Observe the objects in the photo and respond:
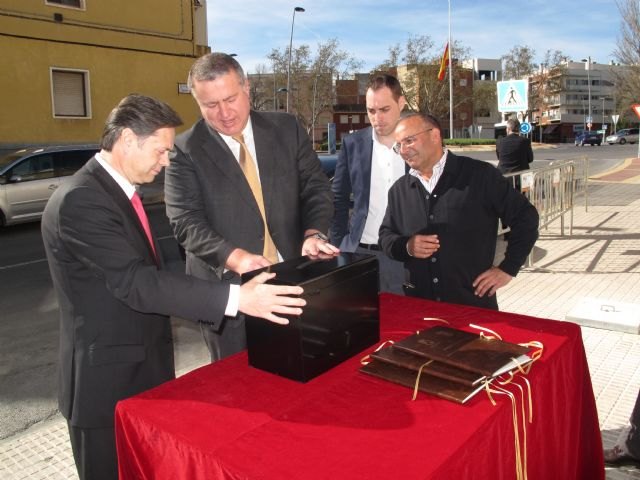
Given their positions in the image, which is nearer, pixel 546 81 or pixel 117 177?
pixel 117 177

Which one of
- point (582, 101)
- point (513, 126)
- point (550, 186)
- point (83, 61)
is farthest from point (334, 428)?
point (582, 101)

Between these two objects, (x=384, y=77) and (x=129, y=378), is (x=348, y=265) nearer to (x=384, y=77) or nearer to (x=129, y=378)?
(x=129, y=378)

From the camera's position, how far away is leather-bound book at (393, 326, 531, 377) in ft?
5.61

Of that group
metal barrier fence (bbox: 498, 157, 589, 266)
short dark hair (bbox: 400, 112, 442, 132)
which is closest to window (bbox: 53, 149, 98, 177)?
metal barrier fence (bbox: 498, 157, 589, 266)

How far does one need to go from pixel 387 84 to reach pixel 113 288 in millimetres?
2380

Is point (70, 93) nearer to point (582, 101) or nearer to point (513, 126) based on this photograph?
point (513, 126)

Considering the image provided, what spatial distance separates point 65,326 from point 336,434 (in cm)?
105

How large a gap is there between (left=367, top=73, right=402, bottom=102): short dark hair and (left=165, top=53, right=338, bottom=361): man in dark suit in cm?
103

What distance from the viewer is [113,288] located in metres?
1.84

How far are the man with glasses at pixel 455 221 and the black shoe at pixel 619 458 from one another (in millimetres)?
902

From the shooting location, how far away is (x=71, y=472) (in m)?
3.13

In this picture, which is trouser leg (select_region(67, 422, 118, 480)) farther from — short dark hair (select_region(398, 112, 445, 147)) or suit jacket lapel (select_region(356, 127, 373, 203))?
suit jacket lapel (select_region(356, 127, 373, 203))

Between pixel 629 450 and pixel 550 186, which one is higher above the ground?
pixel 550 186

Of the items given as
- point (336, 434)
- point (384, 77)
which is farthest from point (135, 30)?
point (336, 434)
